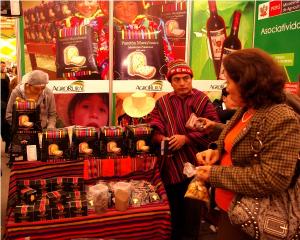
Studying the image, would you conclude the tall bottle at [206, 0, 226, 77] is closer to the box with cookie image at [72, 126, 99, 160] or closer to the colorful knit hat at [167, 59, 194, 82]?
the colorful knit hat at [167, 59, 194, 82]

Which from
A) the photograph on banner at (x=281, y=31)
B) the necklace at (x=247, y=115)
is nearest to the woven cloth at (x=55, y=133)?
the necklace at (x=247, y=115)

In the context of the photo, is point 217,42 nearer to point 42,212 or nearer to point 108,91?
point 108,91

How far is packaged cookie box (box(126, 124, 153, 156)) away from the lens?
2543mm

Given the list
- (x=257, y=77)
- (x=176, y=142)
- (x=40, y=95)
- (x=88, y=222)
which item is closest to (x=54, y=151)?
(x=88, y=222)

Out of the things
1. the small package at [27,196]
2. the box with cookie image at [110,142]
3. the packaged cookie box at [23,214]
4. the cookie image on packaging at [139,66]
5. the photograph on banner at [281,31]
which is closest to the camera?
the packaged cookie box at [23,214]

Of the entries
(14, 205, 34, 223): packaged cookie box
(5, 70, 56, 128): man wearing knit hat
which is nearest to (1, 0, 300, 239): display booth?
(14, 205, 34, 223): packaged cookie box

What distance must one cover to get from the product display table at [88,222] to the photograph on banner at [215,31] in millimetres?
2220

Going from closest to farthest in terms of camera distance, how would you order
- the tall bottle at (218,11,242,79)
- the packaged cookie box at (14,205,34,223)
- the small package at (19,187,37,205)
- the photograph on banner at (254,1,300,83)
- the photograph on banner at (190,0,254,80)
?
the packaged cookie box at (14,205,34,223), the small package at (19,187,37,205), the photograph on banner at (254,1,300,83), the photograph on banner at (190,0,254,80), the tall bottle at (218,11,242,79)

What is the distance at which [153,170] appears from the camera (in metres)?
2.65

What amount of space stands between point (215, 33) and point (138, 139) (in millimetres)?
2304

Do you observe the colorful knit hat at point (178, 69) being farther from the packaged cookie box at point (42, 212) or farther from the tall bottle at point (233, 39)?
the tall bottle at point (233, 39)

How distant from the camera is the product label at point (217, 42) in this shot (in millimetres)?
4277

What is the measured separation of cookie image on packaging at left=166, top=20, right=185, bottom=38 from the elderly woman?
9.06ft

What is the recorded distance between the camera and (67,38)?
3797 millimetres
